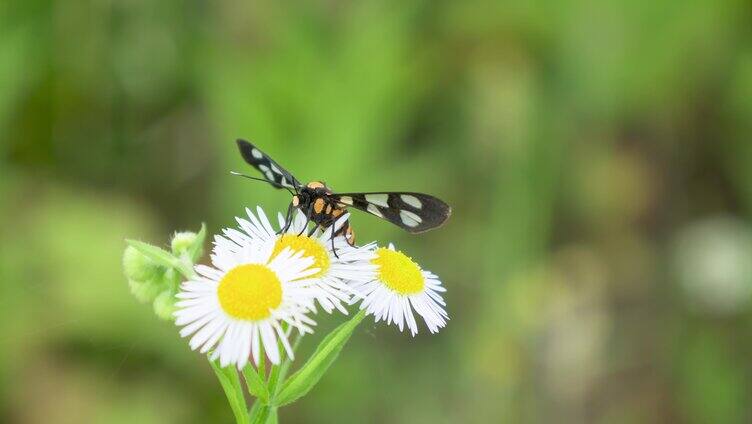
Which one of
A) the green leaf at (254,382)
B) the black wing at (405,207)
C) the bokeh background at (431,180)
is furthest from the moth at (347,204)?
the bokeh background at (431,180)

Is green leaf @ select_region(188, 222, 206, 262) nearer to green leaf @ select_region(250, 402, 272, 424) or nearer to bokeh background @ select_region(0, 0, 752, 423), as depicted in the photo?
green leaf @ select_region(250, 402, 272, 424)

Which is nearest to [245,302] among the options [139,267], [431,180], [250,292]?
[250,292]

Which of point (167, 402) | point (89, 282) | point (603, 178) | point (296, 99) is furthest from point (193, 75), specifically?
point (603, 178)

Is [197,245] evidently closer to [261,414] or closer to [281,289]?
[281,289]

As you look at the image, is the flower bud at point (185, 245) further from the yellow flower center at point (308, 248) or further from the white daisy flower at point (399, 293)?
the white daisy flower at point (399, 293)

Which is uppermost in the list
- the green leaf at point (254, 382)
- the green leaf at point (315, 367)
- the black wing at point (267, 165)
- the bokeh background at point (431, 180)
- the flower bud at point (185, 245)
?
the bokeh background at point (431, 180)

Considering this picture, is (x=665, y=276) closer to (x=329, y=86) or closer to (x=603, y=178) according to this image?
(x=603, y=178)

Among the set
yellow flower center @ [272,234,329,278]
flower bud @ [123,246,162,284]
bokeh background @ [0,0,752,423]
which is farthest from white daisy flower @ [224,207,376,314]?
bokeh background @ [0,0,752,423]
